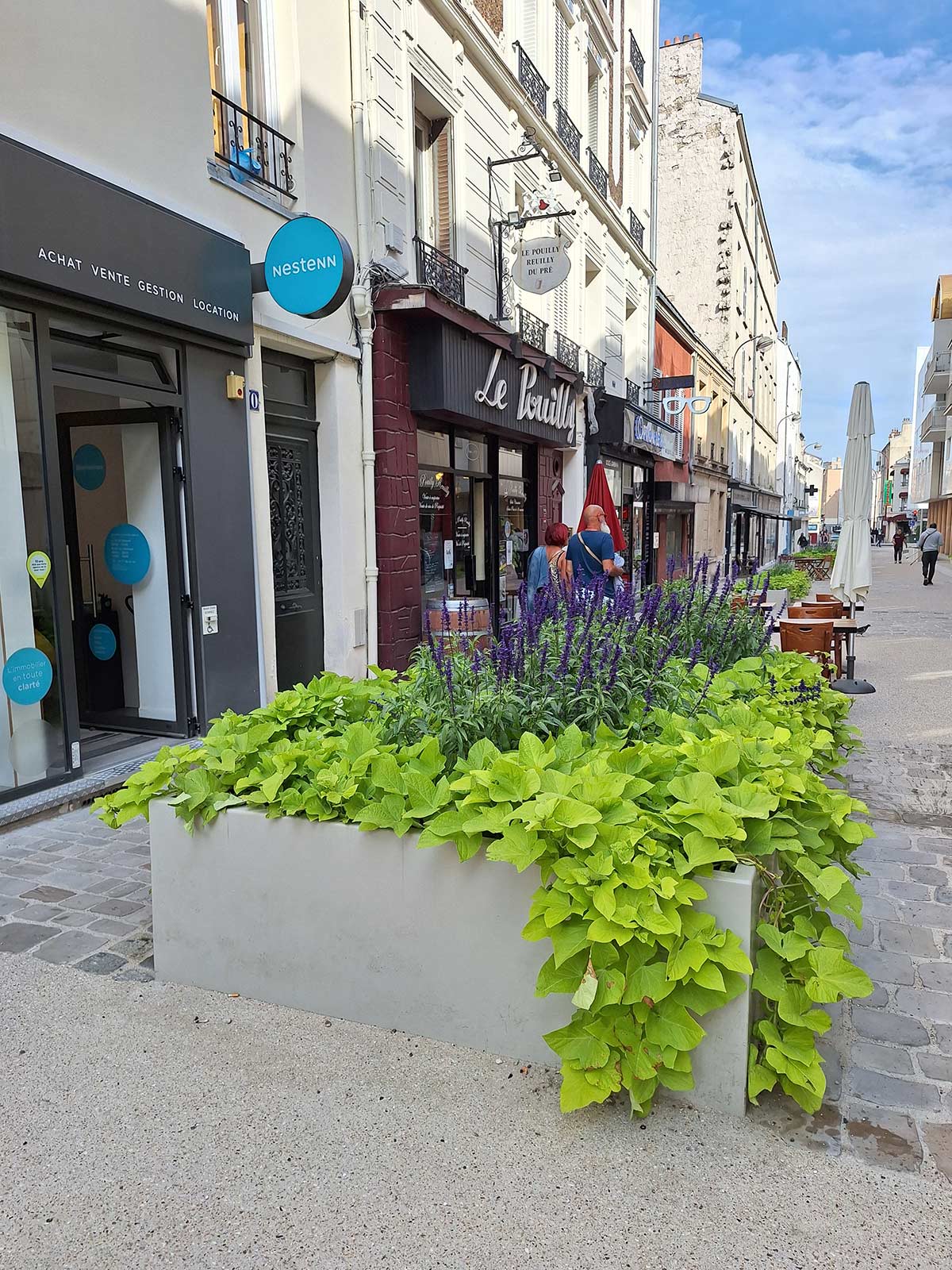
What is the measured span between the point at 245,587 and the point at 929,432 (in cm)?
4586

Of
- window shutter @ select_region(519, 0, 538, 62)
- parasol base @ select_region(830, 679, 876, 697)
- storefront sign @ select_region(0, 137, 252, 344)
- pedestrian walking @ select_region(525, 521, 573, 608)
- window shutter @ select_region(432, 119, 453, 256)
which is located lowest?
parasol base @ select_region(830, 679, 876, 697)

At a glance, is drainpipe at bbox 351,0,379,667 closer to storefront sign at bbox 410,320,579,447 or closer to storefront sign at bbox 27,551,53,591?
storefront sign at bbox 410,320,579,447

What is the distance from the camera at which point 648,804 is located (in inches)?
92.7

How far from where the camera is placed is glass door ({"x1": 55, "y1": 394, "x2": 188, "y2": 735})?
5953mm

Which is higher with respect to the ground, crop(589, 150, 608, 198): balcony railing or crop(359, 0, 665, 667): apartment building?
crop(589, 150, 608, 198): balcony railing

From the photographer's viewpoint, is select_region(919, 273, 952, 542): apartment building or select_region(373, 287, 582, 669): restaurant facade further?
select_region(919, 273, 952, 542): apartment building

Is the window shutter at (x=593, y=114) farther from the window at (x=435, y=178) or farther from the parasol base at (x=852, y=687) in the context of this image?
the parasol base at (x=852, y=687)

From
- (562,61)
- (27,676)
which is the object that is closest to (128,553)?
(27,676)

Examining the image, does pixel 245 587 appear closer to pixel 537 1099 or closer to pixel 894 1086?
pixel 537 1099

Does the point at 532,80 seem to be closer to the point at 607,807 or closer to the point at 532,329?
the point at 532,329

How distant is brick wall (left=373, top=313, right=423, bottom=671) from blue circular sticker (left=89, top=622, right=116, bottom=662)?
270 cm

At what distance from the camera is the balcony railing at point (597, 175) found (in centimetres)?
1460

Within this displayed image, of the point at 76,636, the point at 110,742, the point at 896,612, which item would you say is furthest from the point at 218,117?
the point at 896,612

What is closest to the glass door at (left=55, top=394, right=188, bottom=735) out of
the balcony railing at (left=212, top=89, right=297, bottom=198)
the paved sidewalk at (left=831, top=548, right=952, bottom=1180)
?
the balcony railing at (left=212, top=89, right=297, bottom=198)
